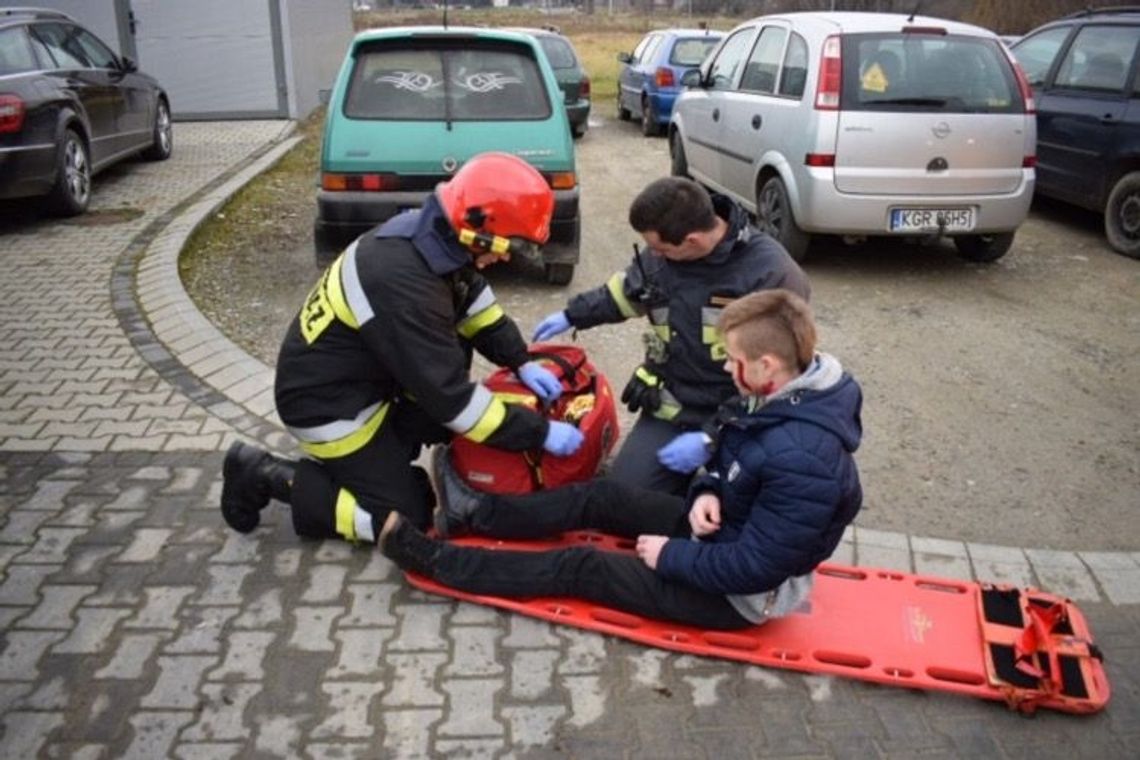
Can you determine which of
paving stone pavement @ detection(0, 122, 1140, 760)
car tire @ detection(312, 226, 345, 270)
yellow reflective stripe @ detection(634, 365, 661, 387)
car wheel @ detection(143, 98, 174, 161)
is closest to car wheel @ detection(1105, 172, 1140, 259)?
paving stone pavement @ detection(0, 122, 1140, 760)

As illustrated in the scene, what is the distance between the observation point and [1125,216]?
26.2 ft

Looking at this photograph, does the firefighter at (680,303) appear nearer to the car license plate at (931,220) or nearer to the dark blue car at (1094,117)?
the car license plate at (931,220)

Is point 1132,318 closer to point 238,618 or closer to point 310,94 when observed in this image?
point 238,618

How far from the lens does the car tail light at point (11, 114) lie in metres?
7.96

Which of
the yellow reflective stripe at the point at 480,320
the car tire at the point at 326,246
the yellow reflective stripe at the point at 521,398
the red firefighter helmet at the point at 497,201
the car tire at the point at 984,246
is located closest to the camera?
the red firefighter helmet at the point at 497,201

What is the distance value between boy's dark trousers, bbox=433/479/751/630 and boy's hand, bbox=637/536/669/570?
0.27 feet

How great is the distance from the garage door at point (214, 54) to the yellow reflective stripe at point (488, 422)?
43.6ft

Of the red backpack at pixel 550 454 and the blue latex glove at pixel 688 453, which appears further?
the red backpack at pixel 550 454

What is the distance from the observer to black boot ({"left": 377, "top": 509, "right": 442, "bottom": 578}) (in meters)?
3.45

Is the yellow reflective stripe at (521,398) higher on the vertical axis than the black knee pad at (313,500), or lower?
higher

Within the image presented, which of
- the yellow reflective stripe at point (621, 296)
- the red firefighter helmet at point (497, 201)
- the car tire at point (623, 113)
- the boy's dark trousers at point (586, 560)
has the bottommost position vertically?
the car tire at point (623, 113)

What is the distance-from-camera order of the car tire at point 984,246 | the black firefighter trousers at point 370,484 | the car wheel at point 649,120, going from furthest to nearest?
the car wheel at point 649,120 < the car tire at point 984,246 < the black firefighter trousers at point 370,484

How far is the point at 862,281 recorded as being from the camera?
733 centimetres

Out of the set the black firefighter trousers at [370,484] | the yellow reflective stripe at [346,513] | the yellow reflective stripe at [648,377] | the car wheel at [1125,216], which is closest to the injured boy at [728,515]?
the black firefighter trousers at [370,484]
